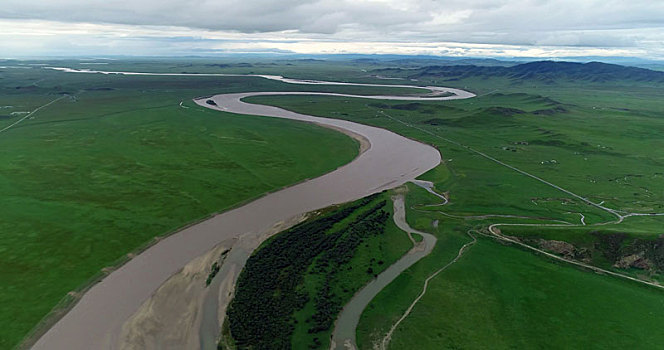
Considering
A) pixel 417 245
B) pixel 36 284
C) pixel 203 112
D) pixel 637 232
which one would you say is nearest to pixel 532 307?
pixel 417 245

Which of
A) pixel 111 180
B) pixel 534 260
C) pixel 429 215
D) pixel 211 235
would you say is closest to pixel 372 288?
pixel 534 260

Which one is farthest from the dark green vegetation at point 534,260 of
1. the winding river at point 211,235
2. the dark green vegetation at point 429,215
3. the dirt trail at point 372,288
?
the winding river at point 211,235

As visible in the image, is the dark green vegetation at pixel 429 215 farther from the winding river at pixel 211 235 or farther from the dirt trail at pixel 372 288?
the winding river at pixel 211 235

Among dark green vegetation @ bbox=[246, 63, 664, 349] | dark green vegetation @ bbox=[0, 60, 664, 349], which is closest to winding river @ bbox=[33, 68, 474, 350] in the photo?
dark green vegetation @ bbox=[0, 60, 664, 349]

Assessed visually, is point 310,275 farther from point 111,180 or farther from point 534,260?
point 111,180

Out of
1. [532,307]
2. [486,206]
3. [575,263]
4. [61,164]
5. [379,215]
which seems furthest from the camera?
[61,164]

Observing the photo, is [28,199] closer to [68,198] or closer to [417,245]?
[68,198]
